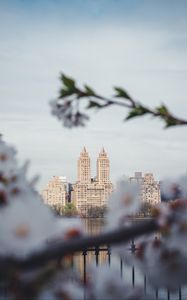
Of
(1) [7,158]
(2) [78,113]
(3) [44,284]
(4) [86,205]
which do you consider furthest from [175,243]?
(4) [86,205]

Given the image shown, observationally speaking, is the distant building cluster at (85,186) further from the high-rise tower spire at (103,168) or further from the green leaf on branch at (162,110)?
the green leaf on branch at (162,110)

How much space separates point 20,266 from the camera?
48cm

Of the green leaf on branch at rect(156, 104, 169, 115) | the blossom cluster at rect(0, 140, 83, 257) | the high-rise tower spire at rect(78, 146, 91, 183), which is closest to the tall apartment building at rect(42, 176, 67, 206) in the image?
the high-rise tower spire at rect(78, 146, 91, 183)

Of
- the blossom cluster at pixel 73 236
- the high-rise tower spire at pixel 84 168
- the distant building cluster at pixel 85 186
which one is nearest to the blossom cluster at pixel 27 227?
the blossom cluster at pixel 73 236

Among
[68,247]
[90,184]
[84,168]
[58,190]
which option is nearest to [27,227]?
Answer: [68,247]

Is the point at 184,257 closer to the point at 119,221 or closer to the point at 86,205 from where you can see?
the point at 119,221

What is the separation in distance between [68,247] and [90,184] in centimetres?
15179

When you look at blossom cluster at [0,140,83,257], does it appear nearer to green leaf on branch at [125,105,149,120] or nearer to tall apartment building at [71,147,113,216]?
green leaf on branch at [125,105,149,120]

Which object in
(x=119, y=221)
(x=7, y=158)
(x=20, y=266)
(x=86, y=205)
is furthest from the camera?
(x=86, y=205)

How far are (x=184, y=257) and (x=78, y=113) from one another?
17.4 inches

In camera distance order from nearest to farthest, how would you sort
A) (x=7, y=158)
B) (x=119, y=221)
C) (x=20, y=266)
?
1. (x=20, y=266)
2. (x=119, y=221)
3. (x=7, y=158)

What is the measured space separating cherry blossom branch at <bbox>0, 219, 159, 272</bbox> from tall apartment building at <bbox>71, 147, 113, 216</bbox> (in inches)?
5392

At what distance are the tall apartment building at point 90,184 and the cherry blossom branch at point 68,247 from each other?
449ft

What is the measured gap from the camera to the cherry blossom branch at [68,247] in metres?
0.48
